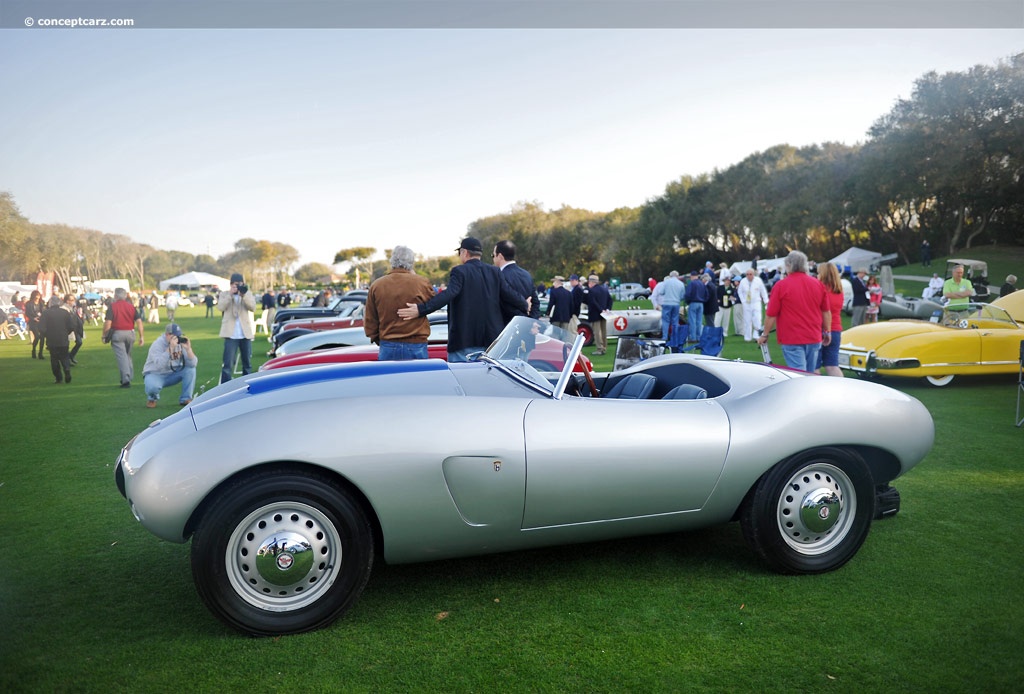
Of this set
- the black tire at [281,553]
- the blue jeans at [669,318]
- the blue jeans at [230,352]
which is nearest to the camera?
the black tire at [281,553]

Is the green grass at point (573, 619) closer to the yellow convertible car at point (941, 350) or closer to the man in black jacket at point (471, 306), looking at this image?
the man in black jacket at point (471, 306)

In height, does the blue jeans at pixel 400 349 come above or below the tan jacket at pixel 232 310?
below

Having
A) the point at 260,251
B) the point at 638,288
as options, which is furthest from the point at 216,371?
the point at 260,251

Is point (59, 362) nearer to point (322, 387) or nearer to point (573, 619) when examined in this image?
point (322, 387)

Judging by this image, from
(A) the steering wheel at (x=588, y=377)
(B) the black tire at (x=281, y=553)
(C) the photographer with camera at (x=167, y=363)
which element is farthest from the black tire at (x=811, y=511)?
(C) the photographer with camera at (x=167, y=363)

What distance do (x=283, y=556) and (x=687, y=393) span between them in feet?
7.18

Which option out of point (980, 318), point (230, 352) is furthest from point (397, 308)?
point (980, 318)

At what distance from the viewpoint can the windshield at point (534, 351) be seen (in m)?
3.56

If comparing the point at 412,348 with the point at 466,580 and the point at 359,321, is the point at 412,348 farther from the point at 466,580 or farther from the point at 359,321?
the point at 359,321

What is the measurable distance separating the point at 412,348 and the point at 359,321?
19.5 ft

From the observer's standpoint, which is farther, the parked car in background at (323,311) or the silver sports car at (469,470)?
the parked car in background at (323,311)

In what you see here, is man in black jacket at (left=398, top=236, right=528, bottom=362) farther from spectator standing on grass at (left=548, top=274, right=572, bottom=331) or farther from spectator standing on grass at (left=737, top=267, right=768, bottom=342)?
spectator standing on grass at (left=737, top=267, right=768, bottom=342)

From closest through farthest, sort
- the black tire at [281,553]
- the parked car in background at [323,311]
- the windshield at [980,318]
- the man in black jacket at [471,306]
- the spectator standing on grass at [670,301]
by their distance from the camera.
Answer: the black tire at [281,553] → the man in black jacket at [471,306] → the windshield at [980,318] → the spectator standing on grass at [670,301] → the parked car in background at [323,311]

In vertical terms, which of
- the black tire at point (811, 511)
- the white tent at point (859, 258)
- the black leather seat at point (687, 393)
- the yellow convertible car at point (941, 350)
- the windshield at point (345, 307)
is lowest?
the black tire at point (811, 511)
